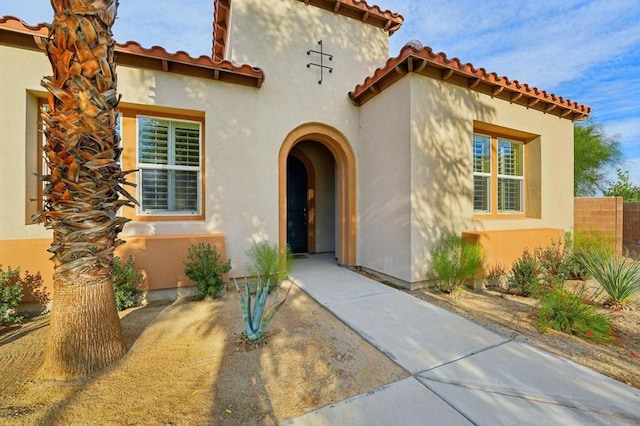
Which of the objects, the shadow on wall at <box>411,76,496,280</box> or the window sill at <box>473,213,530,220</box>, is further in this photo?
the window sill at <box>473,213,530,220</box>

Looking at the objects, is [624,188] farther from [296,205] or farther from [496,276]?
[296,205]

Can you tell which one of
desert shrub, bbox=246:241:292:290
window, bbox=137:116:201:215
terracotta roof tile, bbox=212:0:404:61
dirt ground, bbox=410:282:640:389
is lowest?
dirt ground, bbox=410:282:640:389

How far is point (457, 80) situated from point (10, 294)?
8.55 metres

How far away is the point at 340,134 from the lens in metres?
6.87

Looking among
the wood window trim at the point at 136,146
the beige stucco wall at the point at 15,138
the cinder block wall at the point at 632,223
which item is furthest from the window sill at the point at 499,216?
the beige stucco wall at the point at 15,138

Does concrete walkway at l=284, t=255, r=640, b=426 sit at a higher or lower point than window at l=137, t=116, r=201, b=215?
lower

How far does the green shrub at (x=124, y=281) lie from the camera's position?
4359 mm

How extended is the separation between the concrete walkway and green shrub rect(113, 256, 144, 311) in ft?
11.3

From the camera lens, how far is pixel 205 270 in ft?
15.8

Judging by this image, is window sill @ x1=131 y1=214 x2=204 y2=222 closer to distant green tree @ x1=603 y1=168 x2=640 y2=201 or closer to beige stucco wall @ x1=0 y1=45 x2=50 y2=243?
beige stucco wall @ x1=0 y1=45 x2=50 y2=243

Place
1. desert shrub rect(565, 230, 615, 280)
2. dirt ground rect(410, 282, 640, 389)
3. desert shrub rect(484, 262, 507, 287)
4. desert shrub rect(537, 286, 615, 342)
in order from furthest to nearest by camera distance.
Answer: desert shrub rect(565, 230, 615, 280)
desert shrub rect(484, 262, 507, 287)
desert shrub rect(537, 286, 615, 342)
dirt ground rect(410, 282, 640, 389)

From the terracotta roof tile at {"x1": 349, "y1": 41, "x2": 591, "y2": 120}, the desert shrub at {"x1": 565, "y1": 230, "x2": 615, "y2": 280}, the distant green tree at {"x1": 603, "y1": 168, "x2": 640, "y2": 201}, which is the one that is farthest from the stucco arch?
the distant green tree at {"x1": 603, "y1": 168, "x2": 640, "y2": 201}

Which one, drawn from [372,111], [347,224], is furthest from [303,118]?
[347,224]

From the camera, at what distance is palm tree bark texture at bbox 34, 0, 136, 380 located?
2621mm
